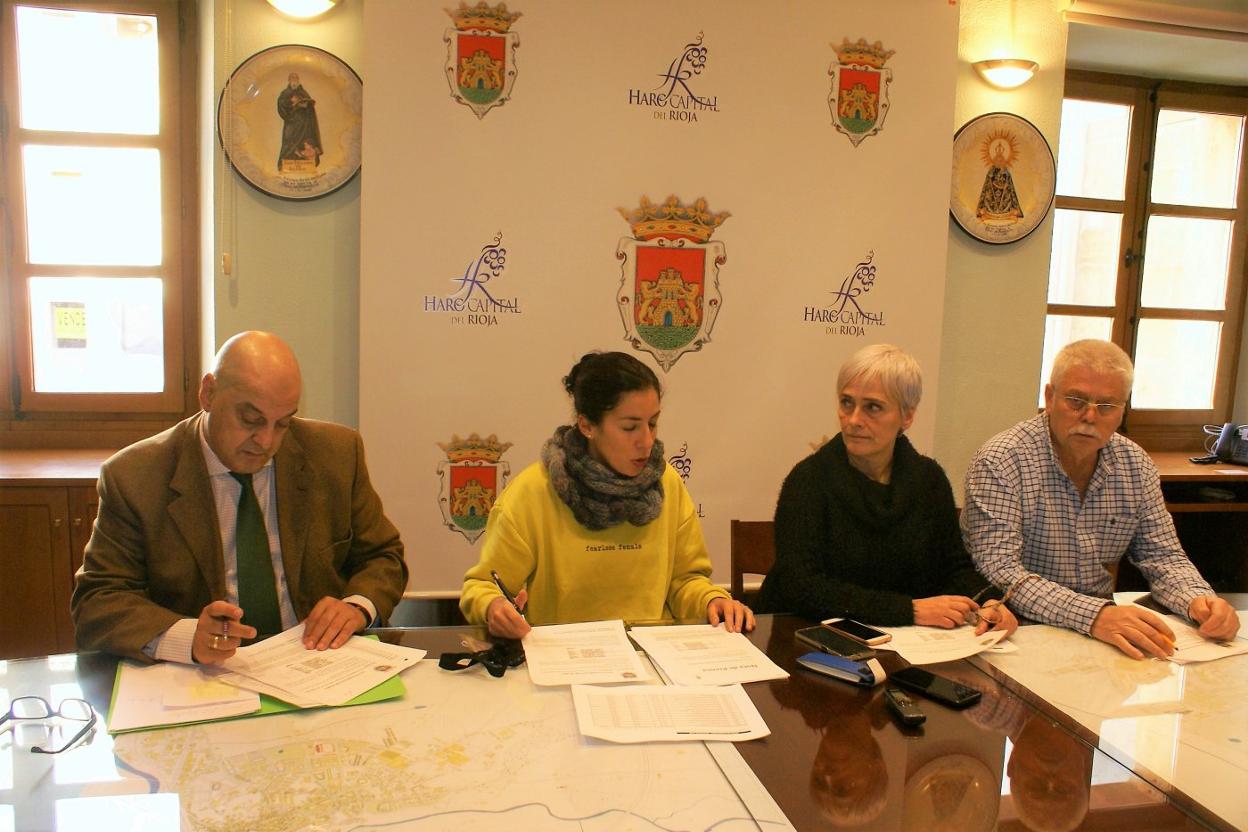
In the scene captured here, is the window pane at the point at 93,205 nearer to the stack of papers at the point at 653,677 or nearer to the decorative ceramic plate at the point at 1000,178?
the stack of papers at the point at 653,677

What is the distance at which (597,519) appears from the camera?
1.97 m

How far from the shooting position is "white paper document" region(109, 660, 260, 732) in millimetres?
1307

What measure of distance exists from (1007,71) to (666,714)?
125 inches

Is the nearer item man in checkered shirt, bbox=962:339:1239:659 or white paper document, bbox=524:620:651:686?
white paper document, bbox=524:620:651:686

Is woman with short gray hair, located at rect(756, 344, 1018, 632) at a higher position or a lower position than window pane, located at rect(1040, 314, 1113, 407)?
lower

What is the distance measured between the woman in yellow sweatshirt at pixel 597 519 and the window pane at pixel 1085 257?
311cm

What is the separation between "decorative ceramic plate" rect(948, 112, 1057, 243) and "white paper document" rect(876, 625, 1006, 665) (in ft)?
7.52

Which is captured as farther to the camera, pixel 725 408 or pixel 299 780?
pixel 725 408

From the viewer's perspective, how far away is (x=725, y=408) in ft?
10.9

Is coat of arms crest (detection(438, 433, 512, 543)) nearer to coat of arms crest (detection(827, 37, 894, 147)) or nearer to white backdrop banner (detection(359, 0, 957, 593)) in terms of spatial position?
white backdrop banner (detection(359, 0, 957, 593))

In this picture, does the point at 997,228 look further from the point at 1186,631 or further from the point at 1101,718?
the point at 1101,718

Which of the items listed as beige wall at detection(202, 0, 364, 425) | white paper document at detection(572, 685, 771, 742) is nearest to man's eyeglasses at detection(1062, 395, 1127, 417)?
white paper document at detection(572, 685, 771, 742)

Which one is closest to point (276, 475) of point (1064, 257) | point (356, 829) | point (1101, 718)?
point (356, 829)

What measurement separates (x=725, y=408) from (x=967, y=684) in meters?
1.84
